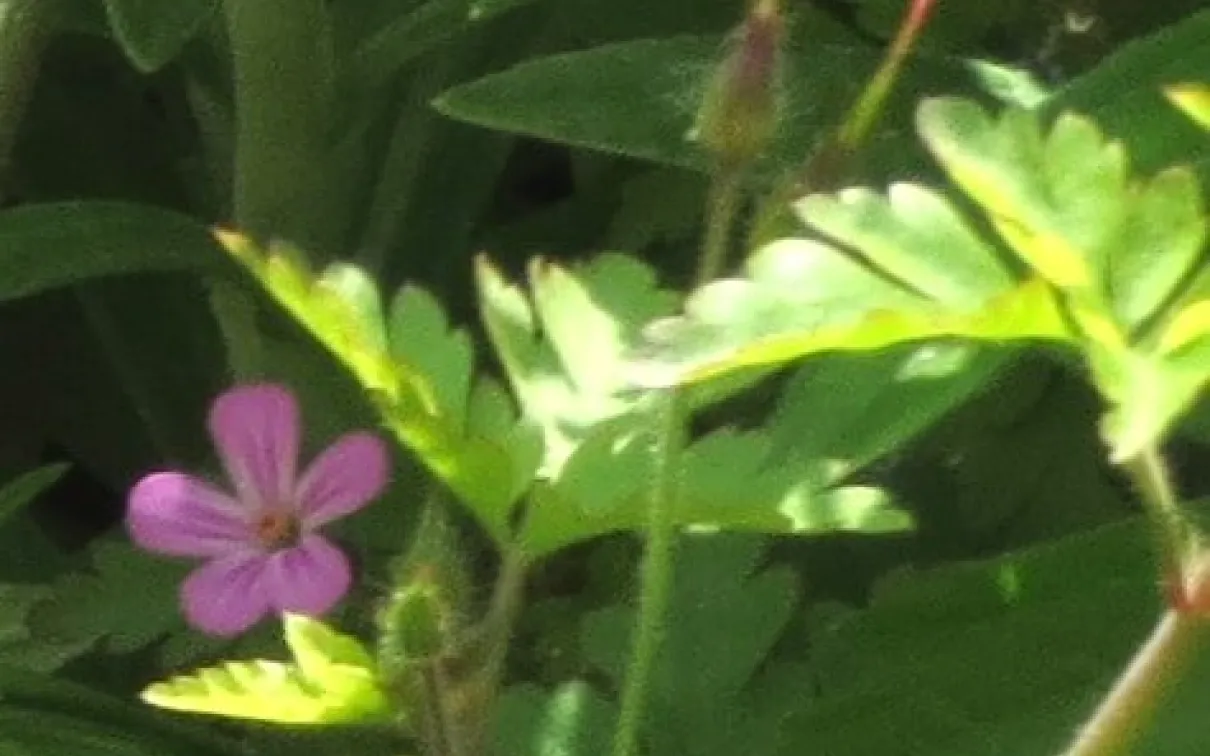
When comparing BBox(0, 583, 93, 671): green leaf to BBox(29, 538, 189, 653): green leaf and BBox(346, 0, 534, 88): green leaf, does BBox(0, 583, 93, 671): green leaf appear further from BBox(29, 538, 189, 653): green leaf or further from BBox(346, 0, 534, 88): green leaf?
BBox(346, 0, 534, 88): green leaf

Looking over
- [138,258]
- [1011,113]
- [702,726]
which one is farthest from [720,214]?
→ [138,258]

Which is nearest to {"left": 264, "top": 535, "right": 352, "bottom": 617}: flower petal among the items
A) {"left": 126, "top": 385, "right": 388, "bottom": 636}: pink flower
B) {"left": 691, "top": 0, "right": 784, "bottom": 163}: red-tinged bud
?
{"left": 126, "top": 385, "right": 388, "bottom": 636}: pink flower

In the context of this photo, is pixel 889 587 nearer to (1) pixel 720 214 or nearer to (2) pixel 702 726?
(2) pixel 702 726

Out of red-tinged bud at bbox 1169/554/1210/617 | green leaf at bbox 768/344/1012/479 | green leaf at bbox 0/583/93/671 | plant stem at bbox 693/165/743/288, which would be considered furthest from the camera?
green leaf at bbox 0/583/93/671

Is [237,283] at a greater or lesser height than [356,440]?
greater

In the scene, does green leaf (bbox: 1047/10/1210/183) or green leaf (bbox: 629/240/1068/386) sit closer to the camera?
green leaf (bbox: 629/240/1068/386)

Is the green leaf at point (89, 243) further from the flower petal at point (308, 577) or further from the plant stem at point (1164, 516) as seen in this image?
the plant stem at point (1164, 516)

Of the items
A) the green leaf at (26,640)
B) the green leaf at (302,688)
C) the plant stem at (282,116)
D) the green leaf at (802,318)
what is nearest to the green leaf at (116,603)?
→ the green leaf at (26,640)

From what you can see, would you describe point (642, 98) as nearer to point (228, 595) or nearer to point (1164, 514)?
point (228, 595)
